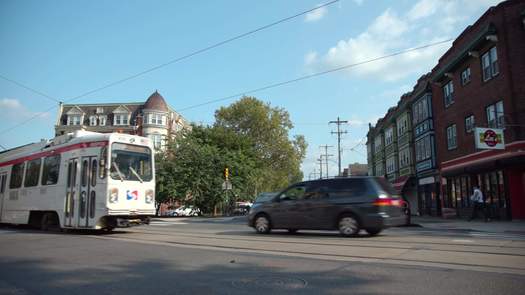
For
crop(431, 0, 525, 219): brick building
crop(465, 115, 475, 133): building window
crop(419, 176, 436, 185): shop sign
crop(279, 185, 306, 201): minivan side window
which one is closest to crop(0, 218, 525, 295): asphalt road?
crop(279, 185, 306, 201): minivan side window

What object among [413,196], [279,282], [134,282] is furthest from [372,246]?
[413,196]

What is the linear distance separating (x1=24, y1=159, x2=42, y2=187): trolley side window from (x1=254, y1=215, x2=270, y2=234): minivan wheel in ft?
28.3

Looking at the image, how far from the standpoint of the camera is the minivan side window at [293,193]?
13461 mm

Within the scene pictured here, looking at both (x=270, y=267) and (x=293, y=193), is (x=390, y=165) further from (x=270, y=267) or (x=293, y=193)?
(x=270, y=267)

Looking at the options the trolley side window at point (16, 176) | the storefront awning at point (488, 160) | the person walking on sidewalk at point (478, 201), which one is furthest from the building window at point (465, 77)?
the trolley side window at point (16, 176)

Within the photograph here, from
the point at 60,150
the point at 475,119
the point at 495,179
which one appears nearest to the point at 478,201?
the point at 495,179

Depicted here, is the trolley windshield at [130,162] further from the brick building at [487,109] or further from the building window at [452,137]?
the building window at [452,137]

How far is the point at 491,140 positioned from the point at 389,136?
29202 mm

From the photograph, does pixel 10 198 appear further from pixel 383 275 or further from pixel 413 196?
pixel 413 196

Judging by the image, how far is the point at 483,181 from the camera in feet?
79.6

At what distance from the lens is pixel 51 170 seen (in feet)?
51.6

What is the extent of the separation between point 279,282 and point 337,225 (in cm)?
664

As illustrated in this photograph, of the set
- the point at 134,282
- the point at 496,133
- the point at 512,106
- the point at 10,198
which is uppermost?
the point at 512,106

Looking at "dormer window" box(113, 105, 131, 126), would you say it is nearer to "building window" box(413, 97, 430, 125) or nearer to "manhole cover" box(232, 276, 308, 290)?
"building window" box(413, 97, 430, 125)
